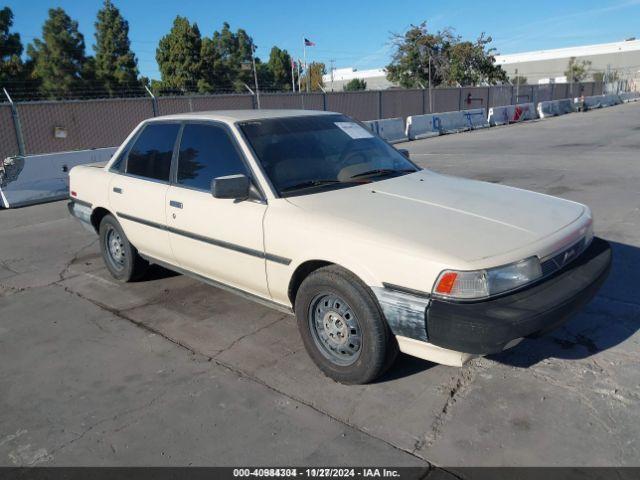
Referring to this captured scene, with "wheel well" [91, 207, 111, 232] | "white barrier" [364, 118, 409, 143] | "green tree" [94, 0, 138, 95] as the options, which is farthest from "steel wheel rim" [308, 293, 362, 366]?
"green tree" [94, 0, 138, 95]

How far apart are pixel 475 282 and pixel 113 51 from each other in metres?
46.8

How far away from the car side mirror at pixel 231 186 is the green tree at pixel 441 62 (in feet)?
132

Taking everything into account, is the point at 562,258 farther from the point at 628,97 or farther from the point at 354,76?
the point at 354,76

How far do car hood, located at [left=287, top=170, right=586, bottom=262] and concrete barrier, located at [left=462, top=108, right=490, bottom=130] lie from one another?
22.1 m

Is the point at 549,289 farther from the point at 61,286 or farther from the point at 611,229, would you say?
the point at 61,286

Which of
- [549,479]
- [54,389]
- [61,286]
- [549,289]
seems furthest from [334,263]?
[61,286]

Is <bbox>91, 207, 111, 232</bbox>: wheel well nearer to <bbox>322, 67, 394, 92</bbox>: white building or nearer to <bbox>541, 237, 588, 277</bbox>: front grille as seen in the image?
<bbox>541, 237, 588, 277</bbox>: front grille

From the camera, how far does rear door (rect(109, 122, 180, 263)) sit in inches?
175

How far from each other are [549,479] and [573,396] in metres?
0.77

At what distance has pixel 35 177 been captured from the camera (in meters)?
10.1

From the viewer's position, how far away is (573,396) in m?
3.05

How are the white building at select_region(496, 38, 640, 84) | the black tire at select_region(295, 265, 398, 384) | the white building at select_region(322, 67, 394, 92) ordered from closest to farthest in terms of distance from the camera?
the black tire at select_region(295, 265, 398, 384) < the white building at select_region(496, 38, 640, 84) < the white building at select_region(322, 67, 394, 92)

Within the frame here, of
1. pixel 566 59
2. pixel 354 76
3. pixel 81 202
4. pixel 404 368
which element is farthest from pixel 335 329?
pixel 354 76

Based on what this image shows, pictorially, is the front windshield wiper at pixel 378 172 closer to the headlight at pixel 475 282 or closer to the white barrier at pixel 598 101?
the headlight at pixel 475 282
